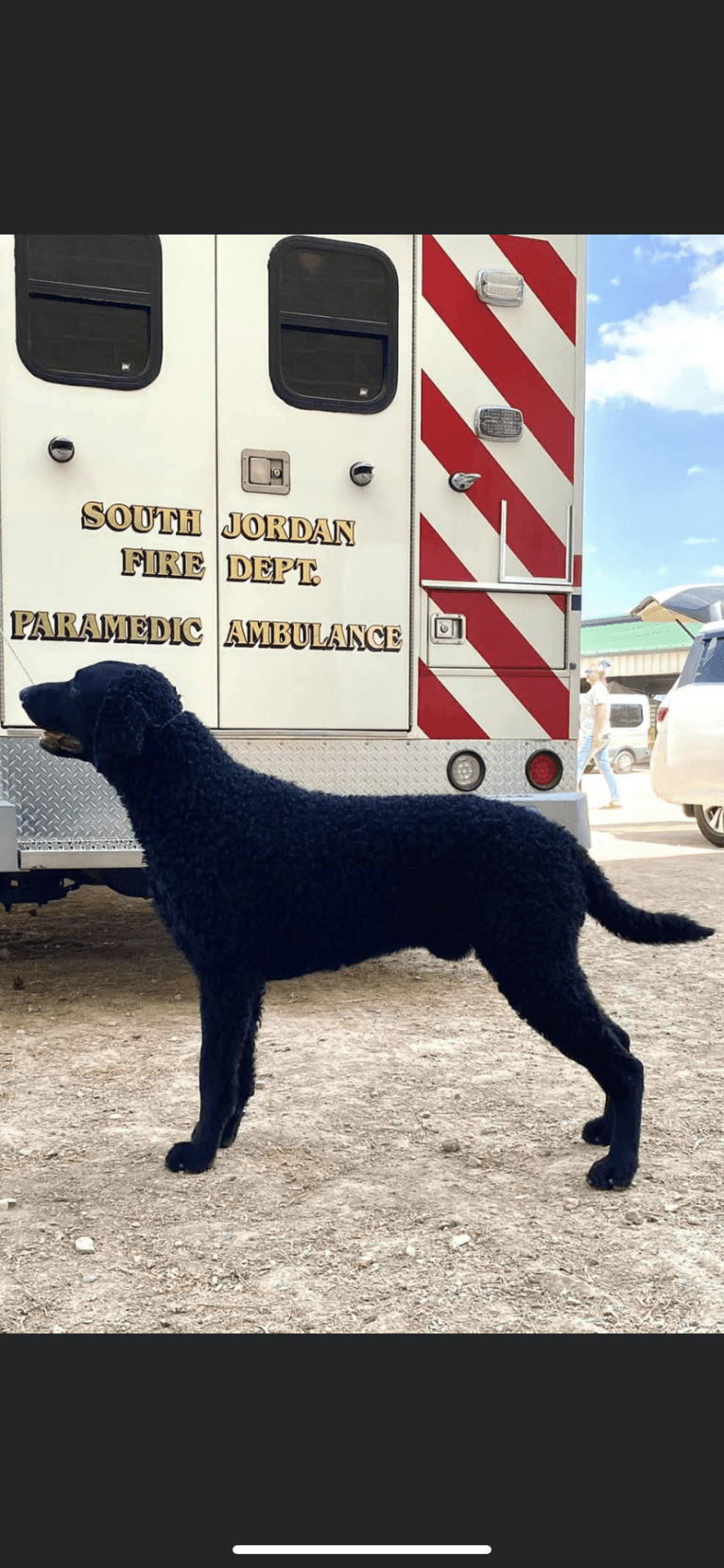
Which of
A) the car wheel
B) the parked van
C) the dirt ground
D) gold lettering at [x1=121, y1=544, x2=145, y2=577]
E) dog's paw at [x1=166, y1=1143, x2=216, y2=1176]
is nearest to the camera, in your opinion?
the dirt ground

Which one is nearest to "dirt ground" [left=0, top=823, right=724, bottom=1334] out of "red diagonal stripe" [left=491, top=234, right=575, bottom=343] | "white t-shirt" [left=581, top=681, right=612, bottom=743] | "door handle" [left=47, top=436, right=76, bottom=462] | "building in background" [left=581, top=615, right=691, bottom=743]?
"door handle" [left=47, top=436, right=76, bottom=462]

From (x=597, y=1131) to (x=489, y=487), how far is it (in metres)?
2.68

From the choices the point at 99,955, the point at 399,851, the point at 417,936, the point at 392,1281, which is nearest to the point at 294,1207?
the point at 392,1281

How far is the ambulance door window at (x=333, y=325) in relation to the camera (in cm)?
420

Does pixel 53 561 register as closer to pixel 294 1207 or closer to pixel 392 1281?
pixel 294 1207

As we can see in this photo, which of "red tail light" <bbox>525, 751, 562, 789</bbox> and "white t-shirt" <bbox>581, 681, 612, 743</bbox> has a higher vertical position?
"red tail light" <bbox>525, 751, 562, 789</bbox>

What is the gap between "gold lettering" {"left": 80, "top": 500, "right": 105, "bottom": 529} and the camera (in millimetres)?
3971

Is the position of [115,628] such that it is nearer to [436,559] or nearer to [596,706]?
[436,559]

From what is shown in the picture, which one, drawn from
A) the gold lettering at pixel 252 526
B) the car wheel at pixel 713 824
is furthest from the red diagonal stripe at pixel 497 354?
the car wheel at pixel 713 824

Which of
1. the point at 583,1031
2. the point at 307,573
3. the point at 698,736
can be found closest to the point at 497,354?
the point at 307,573

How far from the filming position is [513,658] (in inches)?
180

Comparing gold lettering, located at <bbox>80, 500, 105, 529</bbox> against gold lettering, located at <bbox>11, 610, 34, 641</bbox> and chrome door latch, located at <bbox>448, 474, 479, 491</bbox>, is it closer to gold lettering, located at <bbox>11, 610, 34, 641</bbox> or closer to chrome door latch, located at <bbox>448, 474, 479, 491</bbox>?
gold lettering, located at <bbox>11, 610, 34, 641</bbox>

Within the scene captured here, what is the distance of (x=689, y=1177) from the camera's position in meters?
2.70

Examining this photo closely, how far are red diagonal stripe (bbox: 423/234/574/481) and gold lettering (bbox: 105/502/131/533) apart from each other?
1.48 m
